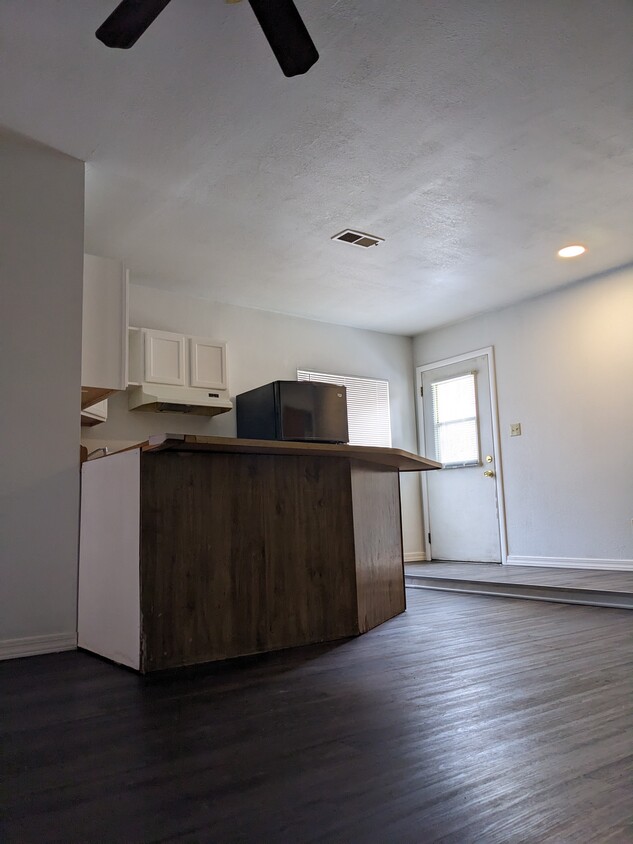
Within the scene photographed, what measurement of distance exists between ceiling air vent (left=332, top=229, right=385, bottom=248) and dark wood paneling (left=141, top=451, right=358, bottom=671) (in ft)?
6.94

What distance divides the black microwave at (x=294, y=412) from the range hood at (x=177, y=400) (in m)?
0.24

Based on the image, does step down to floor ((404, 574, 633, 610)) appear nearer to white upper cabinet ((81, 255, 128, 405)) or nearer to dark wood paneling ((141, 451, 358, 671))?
dark wood paneling ((141, 451, 358, 671))

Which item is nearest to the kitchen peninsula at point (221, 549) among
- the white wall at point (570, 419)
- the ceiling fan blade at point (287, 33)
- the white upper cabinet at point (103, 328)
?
the white upper cabinet at point (103, 328)

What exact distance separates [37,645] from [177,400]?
2331mm

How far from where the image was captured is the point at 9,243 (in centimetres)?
314

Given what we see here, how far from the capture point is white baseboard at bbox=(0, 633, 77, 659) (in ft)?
9.29

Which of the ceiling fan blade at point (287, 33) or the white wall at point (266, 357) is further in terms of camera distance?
the white wall at point (266, 357)

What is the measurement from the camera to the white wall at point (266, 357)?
514cm

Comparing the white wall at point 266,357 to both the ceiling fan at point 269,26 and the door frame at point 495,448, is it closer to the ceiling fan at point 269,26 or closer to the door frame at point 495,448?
the door frame at point 495,448

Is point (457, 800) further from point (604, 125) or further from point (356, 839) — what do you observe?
point (604, 125)

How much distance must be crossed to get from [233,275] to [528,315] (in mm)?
2793

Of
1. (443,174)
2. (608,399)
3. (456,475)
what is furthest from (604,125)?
(456,475)

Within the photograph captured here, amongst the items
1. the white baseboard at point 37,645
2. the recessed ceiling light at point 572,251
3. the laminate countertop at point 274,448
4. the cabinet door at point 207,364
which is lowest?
the white baseboard at point 37,645

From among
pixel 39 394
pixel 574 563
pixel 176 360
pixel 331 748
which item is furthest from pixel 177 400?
pixel 331 748
